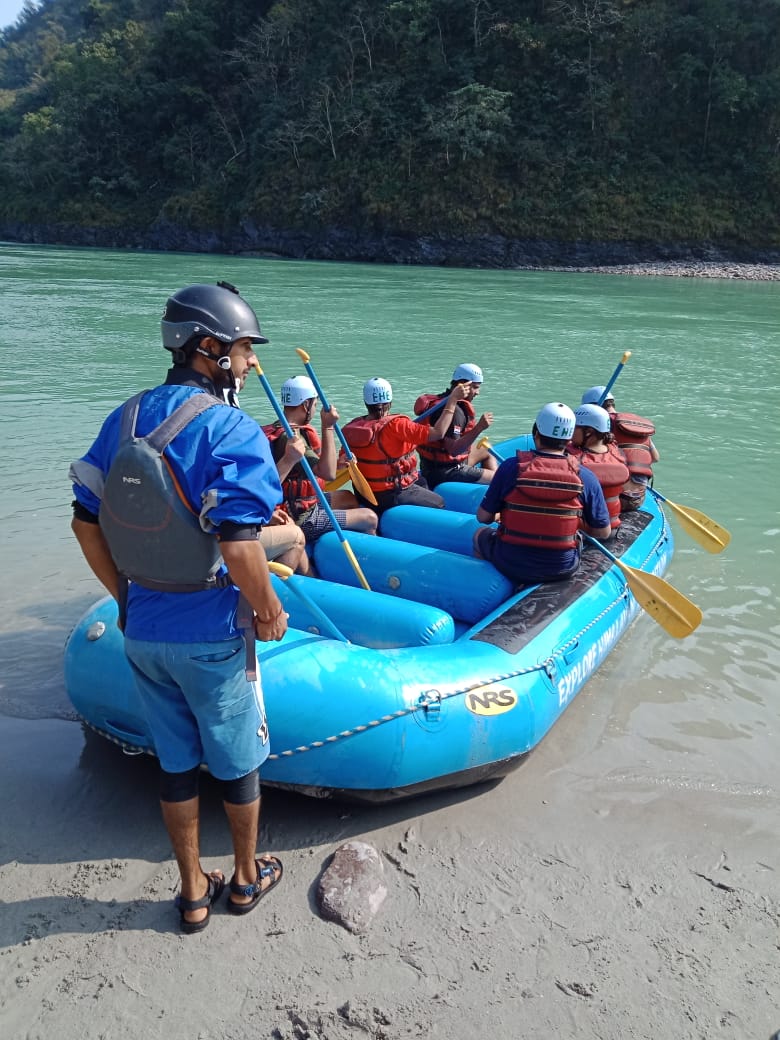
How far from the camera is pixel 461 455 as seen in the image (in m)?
5.96

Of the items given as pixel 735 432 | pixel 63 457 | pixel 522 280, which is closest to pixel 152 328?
pixel 63 457

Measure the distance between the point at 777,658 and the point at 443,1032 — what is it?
114 inches

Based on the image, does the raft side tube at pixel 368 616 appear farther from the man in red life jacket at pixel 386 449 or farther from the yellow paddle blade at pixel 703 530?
the yellow paddle blade at pixel 703 530

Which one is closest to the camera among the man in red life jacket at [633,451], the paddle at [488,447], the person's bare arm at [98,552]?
the person's bare arm at [98,552]

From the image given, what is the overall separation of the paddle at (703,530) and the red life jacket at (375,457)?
2022 mm

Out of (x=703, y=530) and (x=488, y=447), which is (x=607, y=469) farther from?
(x=488, y=447)

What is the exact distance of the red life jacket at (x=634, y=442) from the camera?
5422mm

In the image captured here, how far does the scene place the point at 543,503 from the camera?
382 cm

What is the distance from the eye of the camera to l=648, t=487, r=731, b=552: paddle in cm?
548

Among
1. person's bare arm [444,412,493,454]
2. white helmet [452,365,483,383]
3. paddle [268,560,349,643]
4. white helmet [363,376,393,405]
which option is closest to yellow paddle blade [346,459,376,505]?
white helmet [363,376,393,405]

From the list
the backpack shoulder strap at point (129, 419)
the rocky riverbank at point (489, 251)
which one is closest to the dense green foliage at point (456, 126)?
the rocky riverbank at point (489, 251)

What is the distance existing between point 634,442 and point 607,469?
1.11 m

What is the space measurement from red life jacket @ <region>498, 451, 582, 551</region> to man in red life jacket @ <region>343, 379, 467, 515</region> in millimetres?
1211

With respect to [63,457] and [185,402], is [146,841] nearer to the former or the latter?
[185,402]
